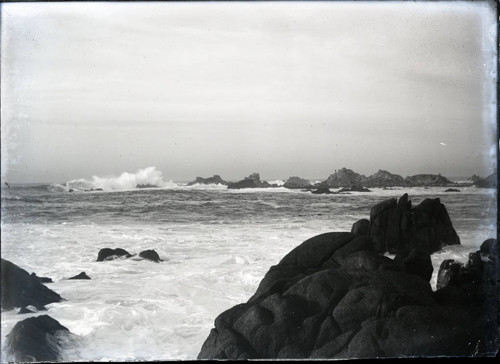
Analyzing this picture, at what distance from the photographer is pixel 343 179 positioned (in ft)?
22.2

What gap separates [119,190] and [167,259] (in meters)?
1.07

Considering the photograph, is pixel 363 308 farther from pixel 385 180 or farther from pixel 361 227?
pixel 385 180

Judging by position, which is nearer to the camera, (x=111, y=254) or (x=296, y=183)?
(x=111, y=254)

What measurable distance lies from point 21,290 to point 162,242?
1737 mm

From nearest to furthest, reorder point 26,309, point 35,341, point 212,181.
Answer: point 35,341
point 26,309
point 212,181

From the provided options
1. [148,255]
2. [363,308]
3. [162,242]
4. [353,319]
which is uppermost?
[162,242]

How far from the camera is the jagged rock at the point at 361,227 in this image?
6.58 meters

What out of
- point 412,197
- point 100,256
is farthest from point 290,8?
point 100,256

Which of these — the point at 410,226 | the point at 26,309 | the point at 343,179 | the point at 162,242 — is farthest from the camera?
the point at 343,179

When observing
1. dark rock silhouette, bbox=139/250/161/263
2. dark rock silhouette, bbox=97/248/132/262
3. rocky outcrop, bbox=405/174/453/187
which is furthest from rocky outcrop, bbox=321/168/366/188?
dark rock silhouette, bbox=97/248/132/262

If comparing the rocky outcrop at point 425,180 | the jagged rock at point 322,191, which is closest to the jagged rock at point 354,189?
the jagged rock at point 322,191

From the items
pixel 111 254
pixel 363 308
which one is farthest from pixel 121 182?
pixel 363 308

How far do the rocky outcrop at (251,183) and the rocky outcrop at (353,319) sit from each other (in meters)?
1.22

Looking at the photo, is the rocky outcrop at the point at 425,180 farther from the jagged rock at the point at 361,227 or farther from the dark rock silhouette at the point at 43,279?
the dark rock silhouette at the point at 43,279
